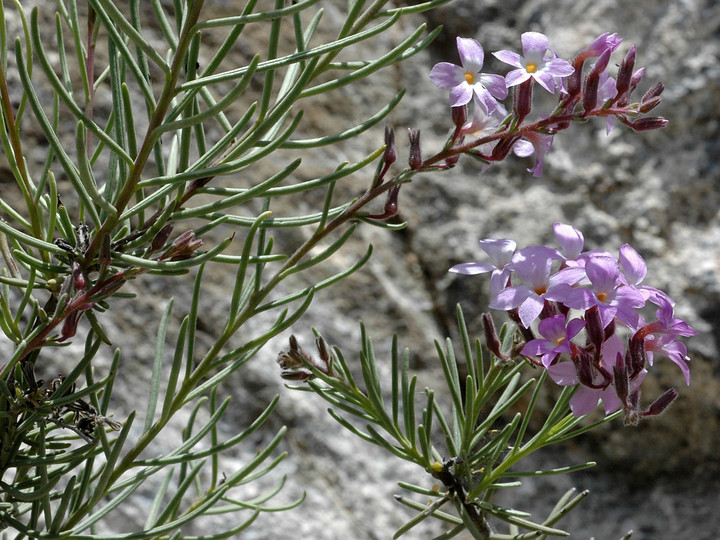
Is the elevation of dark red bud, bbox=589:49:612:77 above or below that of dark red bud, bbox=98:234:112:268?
below

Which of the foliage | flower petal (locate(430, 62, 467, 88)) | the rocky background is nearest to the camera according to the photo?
the foliage

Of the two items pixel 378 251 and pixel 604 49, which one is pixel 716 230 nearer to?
pixel 378 251

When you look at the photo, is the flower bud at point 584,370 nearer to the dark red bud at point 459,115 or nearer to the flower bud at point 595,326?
the flower bud at point 595,326

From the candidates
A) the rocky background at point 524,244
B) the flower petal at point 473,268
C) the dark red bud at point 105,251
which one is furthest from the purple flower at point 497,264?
the rocky background at point 524,244

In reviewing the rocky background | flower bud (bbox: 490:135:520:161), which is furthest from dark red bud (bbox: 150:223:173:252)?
the rocky background

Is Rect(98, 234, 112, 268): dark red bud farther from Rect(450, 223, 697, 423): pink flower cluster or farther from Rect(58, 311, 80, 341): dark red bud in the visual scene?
Rect(450, 223, 697, 423): pink flower cluster

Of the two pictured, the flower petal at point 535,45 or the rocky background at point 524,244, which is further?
the rocky background at point 524,244

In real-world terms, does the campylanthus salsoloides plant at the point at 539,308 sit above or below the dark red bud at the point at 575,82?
below
